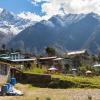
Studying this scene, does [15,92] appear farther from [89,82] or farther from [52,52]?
[52,52]

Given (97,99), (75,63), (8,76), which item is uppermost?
(75,63)

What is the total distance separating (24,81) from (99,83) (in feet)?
42.2

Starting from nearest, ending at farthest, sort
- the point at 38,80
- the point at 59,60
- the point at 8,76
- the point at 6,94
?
the point at 6,94
the point at 8,76
the point at 38,80
the point at 59,60

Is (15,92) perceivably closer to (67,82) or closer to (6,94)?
(6,94)

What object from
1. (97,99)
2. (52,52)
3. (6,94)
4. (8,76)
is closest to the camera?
(97,99)

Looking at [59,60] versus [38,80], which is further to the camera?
[59,60]

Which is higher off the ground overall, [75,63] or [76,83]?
[75,63]

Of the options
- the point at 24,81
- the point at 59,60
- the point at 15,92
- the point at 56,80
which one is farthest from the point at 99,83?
the point at 59,60

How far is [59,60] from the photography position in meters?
124

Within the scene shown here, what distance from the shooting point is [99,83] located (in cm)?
6625

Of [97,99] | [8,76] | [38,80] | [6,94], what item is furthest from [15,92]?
[38,80]

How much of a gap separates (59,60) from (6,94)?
251 feet

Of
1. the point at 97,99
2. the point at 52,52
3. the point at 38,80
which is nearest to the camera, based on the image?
the point at 97,99

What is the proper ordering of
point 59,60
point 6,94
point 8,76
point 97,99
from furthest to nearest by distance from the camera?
point 59,60
point 8,76
point 6,94
point 97,99
